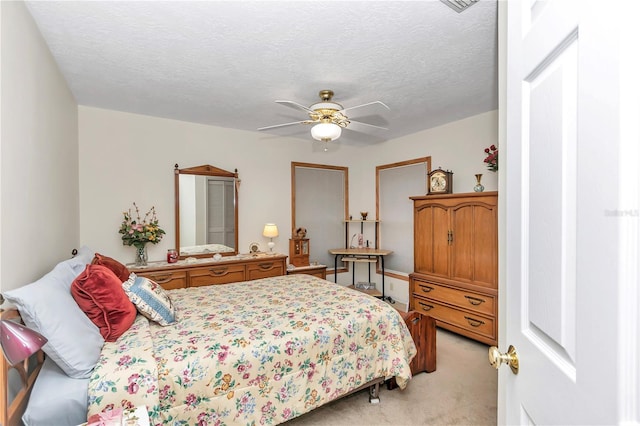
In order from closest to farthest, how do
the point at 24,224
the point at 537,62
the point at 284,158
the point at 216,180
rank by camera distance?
the point at 537,62, the point at 24,224, the point at 216,180, the point at 284,158

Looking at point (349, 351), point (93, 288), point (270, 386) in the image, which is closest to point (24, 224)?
point (93, 288)

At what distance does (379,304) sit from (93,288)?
191 cm

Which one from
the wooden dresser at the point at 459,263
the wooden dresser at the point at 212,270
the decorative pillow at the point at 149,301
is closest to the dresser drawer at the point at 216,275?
the wooden dresser at the point at 212,270

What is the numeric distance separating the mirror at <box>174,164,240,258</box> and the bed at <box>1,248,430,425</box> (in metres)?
1.41

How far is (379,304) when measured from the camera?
2.41m

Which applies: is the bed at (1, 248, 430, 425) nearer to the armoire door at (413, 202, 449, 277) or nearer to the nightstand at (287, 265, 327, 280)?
the armoire door at (413, 202, 449, 277)

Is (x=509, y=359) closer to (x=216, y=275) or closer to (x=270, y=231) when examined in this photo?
(x=216, y=275)

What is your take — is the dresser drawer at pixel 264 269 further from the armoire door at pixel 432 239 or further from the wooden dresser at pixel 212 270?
the armoire door at pixel 432 239

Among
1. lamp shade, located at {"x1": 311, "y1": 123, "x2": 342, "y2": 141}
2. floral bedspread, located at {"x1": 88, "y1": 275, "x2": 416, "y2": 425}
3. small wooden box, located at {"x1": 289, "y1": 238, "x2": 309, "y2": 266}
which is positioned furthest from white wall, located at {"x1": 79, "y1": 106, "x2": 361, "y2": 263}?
lamp shade, located at {"x1": 311, "y1": 123, "x2": 342, "y2": 141}

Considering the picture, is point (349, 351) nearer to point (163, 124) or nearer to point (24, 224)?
point (24, 224)

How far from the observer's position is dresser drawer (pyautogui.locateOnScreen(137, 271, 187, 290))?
3.31m

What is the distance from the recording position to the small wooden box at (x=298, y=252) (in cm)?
462

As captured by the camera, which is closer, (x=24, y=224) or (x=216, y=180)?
(x=24, y=224)

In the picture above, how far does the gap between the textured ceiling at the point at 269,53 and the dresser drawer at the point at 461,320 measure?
7.58 feet
